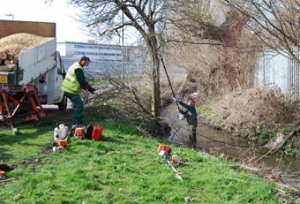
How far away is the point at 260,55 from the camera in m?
18.0

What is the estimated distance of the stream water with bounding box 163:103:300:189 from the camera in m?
10.6

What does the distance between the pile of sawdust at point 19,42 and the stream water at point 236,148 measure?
207 inches

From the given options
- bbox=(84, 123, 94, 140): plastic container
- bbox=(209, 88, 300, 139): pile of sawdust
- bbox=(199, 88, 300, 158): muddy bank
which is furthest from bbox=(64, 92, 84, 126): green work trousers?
→ bbox=(209, 88, 300, 139): pile of sawdust

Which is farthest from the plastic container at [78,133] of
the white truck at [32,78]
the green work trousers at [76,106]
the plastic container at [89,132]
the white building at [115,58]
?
the white building at [115,58]

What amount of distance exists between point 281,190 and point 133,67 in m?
8.67

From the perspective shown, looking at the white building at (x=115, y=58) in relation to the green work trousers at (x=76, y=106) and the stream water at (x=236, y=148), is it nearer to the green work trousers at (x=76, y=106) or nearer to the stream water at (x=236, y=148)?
the stream water at (x=236, y=148)

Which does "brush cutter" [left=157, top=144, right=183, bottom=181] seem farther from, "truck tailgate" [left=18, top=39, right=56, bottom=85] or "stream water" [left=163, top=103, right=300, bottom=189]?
"truck tailgate" [left=18, top=39, right=56, bottom=85]

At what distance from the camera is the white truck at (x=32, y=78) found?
10.7 meters

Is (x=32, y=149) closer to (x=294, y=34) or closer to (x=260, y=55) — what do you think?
(x=294, y=34)

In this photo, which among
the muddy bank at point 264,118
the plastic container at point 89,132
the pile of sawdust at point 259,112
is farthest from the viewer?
the pile of sawdust at point 259,112

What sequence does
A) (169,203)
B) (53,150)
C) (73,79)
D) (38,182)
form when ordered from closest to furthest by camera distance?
(169,203), (38,182), (53,150), (73,79)

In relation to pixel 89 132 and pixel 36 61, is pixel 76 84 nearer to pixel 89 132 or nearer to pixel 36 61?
pixel 89 132

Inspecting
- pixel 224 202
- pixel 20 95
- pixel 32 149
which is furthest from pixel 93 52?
pixel 224 202

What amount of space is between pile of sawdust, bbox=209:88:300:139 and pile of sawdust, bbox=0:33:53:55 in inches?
325
